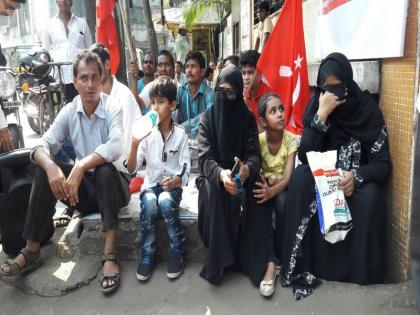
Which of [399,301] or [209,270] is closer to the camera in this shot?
[399,301]

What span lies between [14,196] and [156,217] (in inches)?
39.5

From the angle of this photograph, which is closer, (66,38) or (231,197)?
(231,197)

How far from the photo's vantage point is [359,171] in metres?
2.50

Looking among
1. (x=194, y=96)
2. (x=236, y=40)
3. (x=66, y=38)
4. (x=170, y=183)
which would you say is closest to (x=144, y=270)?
(x=170, y=183)

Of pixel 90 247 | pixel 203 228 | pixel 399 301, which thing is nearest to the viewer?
pixel 399 301

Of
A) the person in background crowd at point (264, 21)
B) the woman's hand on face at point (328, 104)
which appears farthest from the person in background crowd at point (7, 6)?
the person in background crowd at point (264, 21)

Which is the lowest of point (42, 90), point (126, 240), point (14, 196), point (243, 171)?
point (126, 240)

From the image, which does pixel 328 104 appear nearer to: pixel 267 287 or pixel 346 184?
pixel 346 184

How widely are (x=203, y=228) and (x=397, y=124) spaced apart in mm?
1348

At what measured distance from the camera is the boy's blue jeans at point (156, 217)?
8.84 feet

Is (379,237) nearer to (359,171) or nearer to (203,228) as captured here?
(359,171)

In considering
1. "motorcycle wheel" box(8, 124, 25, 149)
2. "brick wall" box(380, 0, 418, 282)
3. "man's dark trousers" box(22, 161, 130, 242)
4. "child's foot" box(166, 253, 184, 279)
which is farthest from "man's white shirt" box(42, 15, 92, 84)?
"brick wall" box(380, 0, 418, 282)

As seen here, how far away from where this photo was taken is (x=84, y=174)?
2.83 m

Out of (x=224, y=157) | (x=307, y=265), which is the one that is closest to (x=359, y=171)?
(x=307, y=265)
